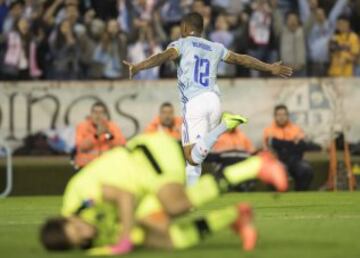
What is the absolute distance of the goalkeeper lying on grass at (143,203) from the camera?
9.33 metres

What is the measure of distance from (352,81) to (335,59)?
0.88m

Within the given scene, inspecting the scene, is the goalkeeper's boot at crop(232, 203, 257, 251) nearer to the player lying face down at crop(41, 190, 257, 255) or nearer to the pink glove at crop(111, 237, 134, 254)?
the player lying face down at crop(41, 190, 257, 255)

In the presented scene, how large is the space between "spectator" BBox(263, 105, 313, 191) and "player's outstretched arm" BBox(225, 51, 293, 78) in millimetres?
5824

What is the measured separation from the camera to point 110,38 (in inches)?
856

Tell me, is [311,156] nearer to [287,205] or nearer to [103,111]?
[103,111]

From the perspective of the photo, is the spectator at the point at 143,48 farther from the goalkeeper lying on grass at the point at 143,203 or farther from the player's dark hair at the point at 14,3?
the goalkeeper lying on grass at the point at 143,203

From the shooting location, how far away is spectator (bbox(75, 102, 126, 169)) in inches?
792

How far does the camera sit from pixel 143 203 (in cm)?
965

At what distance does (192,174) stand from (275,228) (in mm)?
2844

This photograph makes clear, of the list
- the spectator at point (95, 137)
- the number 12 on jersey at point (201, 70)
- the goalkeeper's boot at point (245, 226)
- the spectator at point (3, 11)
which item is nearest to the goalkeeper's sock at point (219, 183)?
the goalkeeper's boot at point (245, 226)

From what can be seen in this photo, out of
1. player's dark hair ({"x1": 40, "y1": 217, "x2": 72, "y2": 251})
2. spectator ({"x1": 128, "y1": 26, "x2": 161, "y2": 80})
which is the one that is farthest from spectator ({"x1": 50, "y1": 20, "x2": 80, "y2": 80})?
player's dark hair ({"x1": 40, "y1": 217, "x2": 72, "y2": 251})

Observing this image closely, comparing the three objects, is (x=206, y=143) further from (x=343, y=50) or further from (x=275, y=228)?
(x=343, y=50)

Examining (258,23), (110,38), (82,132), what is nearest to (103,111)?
(82,132)

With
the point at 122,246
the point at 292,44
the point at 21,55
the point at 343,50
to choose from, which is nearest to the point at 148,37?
the point at 21,55
